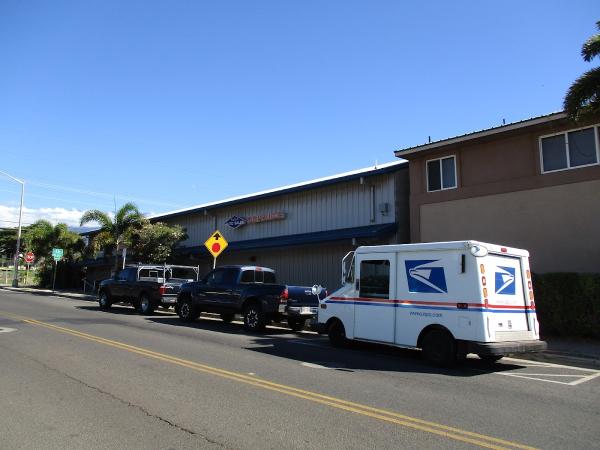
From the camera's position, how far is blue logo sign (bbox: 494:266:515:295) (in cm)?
965

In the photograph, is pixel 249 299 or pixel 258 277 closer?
pixel 249 299

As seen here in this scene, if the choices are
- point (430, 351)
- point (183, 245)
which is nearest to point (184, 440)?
point (430, 351)

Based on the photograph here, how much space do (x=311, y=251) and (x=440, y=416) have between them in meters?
17.0

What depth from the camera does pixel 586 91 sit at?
12938 millimetres

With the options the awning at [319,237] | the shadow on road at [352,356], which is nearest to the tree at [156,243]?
the awning at [319,237]

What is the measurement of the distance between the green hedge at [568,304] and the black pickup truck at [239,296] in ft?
22.9

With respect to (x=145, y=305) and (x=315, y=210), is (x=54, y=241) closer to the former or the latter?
(x=145, y=305)

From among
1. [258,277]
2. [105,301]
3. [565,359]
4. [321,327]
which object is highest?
[258,277]

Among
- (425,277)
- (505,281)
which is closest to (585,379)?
(505,281)

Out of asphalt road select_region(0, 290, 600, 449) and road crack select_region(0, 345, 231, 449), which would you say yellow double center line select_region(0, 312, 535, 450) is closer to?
asphalt road select_region(0, 290, 600, 449)

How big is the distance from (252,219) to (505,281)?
1857 centimetres

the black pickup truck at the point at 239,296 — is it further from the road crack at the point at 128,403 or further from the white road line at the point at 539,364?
the road crack at the point at 128,403

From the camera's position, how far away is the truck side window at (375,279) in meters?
10.9

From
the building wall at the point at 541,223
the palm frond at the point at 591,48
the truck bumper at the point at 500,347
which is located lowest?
the truck bumper at the point at 500,347
